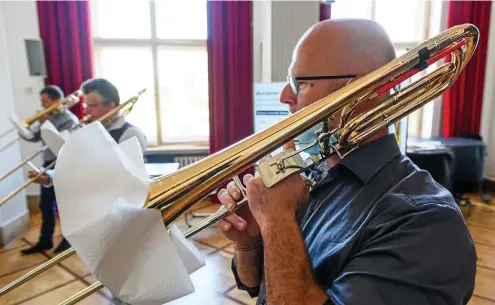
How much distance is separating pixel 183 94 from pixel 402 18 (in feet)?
10.1

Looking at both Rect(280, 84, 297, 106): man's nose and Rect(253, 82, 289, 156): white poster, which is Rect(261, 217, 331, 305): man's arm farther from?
Rect(253, 82, 289, 156): white poster

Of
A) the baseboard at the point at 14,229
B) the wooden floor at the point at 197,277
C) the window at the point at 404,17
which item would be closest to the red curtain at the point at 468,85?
the window at the point at 404,17

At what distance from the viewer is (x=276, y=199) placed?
2.35 ft

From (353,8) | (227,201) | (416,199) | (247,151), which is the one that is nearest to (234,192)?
(227,201)

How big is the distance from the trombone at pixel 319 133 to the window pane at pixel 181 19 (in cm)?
386

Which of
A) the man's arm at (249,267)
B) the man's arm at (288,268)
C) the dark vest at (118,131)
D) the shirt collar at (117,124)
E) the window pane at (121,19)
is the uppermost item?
the window pane at (121,19)

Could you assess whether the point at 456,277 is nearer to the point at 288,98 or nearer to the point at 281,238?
the point at 281,238

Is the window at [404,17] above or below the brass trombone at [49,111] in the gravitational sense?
above

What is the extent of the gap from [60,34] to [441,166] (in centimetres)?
422

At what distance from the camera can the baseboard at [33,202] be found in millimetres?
4051

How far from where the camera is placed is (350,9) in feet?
15.2

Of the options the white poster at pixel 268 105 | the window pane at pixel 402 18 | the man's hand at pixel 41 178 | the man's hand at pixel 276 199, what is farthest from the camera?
the window pane at pixel 402 18

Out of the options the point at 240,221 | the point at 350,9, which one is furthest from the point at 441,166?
the point at 240,221

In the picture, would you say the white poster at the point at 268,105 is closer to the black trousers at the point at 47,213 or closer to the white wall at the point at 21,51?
the black trousers at the point at 47,213
